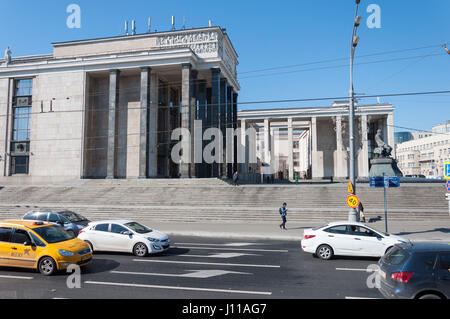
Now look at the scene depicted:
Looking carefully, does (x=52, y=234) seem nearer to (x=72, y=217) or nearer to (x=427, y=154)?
(x=72, y=217)

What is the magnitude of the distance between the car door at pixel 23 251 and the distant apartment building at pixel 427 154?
88576mm

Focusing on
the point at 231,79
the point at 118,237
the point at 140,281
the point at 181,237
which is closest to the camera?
the point at 140,281

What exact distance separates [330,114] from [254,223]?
50.8m

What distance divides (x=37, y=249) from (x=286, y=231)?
42.6 feet

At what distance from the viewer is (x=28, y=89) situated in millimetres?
44344

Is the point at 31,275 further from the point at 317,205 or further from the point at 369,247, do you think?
the point at 317,205

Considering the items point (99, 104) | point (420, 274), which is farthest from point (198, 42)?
point (420, 274)

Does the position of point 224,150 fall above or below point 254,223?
above

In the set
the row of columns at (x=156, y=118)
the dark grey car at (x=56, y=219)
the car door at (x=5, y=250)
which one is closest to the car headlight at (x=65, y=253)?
the car door at (x=5, y=250)

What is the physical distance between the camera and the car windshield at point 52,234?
32.2 ft

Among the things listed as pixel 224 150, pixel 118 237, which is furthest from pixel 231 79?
pixel 118 237

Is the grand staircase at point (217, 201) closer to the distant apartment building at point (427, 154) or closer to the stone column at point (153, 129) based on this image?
the stone column at point (153, 129)

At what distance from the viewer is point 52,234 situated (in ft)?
33.3

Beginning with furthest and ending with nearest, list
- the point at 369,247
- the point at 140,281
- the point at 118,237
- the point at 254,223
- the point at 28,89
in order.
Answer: the point at 28,89 → the point at 254,223 → the point at 118,237 → the point at 369,247 → the point at 140,281
